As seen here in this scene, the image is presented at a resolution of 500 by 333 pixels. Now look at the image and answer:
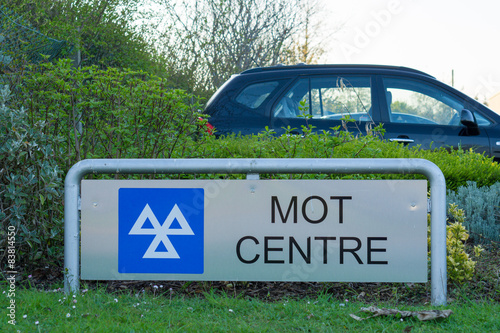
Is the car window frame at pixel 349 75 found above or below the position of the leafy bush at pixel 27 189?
above

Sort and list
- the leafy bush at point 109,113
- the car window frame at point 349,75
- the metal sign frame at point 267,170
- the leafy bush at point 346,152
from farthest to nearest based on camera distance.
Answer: the car window frame at point 349,75
the leafy bush at point 346,152
the leafy bush at point 109,113
the metal sign frame at point 267,170

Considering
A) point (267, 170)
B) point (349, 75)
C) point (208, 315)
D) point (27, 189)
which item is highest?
point (349, 75)

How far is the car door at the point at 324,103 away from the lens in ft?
19.1

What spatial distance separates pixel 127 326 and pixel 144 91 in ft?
6.80

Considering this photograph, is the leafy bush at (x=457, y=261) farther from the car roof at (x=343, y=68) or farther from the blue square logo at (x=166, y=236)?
the car roof at (x=343, y=68)

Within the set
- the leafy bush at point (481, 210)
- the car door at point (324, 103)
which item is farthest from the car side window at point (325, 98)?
the leafy bush at point (481, 210)

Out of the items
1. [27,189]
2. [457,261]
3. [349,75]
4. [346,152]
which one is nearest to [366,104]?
[349,75]

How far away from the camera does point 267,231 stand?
285 cm

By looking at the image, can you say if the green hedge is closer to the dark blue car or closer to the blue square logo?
the blue square logo

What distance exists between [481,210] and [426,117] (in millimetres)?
1979

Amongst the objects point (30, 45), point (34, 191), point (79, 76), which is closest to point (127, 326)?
point (34, 191)

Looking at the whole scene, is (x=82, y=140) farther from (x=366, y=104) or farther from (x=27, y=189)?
(x=366, y=104)

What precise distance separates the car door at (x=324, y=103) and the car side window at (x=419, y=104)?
9.4 inches

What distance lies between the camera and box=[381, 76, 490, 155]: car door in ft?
19.3
